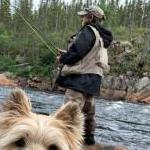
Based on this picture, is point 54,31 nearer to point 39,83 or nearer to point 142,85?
point 39,83

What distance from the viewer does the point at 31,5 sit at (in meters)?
103

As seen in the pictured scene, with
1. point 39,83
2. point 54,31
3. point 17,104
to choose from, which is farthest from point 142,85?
point 17,104

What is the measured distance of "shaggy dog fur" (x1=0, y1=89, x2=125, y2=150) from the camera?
3.95 m

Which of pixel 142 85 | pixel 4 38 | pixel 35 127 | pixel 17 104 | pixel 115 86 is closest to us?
pixel 35 127

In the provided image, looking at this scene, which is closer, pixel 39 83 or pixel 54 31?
pixel 39 83

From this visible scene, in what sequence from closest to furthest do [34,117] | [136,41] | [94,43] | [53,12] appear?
1. [34,117]
2. [94,43]
3. [136,41]
4. [53,12]

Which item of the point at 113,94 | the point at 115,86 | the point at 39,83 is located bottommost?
the point at 39,83

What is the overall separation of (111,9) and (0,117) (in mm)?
95975

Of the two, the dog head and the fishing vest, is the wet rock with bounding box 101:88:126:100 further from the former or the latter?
the dog head

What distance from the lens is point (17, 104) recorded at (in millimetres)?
4430

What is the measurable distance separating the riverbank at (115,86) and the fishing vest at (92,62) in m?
43.1

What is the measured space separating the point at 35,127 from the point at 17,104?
1.57ft

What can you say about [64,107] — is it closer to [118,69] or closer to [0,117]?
[0,117]

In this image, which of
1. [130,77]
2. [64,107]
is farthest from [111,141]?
[130,77]
